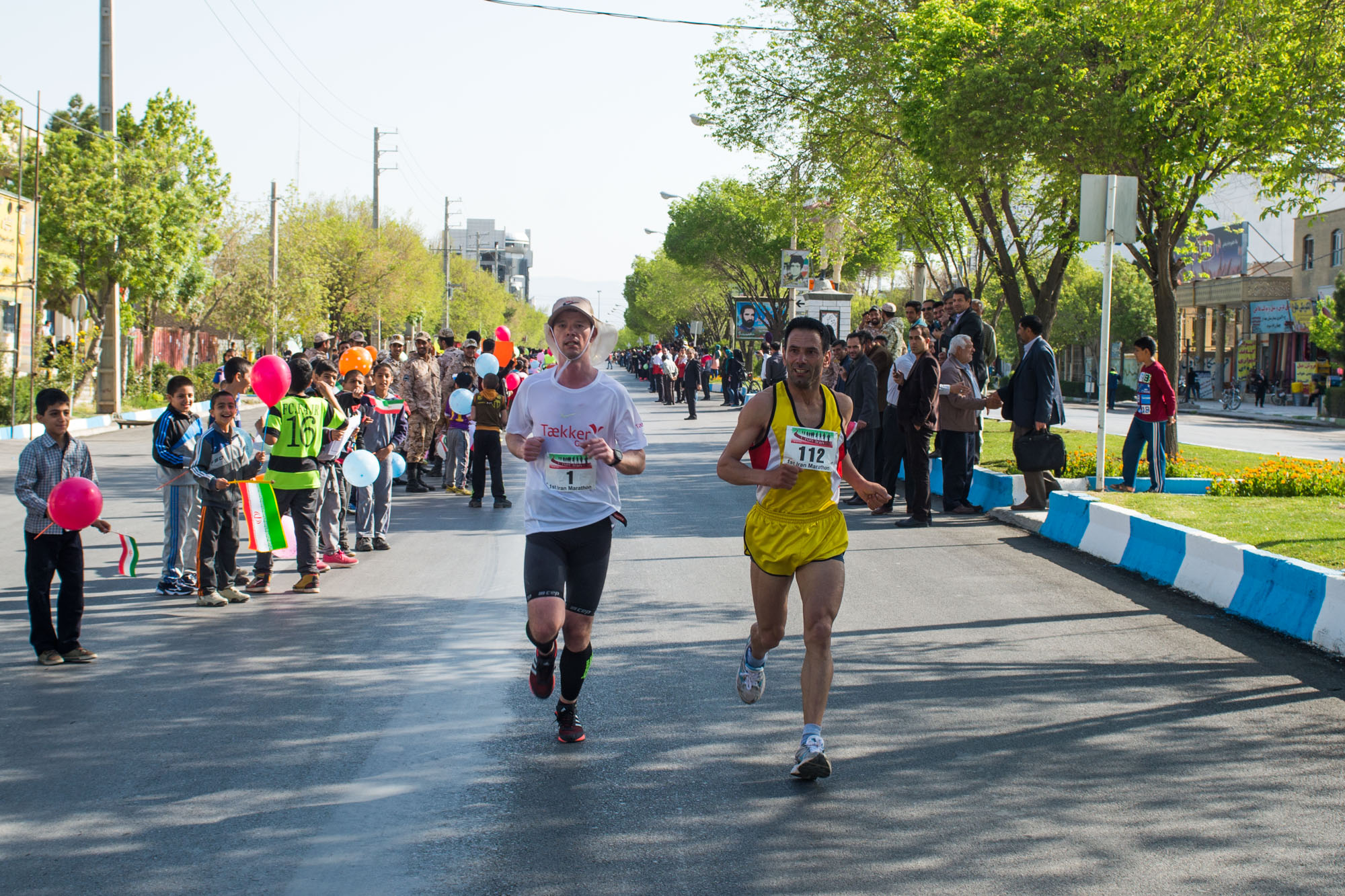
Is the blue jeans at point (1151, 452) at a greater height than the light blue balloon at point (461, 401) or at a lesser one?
lesser

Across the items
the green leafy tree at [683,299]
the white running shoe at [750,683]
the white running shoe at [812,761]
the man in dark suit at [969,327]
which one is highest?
the green leafy tree at [683,299]

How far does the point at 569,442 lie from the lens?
5.45 meters

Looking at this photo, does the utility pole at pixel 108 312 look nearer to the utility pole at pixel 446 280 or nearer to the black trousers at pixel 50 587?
the black trousers at pixel 50 587

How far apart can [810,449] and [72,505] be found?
407cm

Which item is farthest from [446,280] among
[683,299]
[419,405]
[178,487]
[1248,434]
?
[178,487]

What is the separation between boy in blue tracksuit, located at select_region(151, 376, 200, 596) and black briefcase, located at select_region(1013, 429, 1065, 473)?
24.9ft

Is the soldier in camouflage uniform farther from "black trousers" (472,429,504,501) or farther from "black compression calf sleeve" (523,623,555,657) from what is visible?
"black compression calf sleeve" (523,623,555,657)

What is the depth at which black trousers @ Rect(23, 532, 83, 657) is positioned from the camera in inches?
270

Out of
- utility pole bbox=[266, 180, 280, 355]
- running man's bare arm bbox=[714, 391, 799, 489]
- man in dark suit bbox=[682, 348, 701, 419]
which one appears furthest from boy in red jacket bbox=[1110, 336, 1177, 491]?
utility pole bbox=[266, 180, 280, 355]

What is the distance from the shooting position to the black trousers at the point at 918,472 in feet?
41.3

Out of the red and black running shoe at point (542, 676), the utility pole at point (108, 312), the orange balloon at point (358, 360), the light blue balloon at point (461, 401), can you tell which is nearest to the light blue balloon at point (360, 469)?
the orange balloon at point (358, 360)

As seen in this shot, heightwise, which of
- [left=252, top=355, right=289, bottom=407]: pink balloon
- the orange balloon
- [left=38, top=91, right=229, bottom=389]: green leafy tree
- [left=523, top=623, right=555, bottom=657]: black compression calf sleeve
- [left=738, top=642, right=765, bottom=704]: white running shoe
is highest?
[left=38, top=91, right=229, bottom=389]: green leafy tree

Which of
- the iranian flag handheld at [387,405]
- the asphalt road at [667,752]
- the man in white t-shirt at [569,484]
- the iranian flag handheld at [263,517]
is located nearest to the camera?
the asphalt road at [667,752]

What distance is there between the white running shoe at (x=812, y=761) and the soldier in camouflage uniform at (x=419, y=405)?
465 inches
